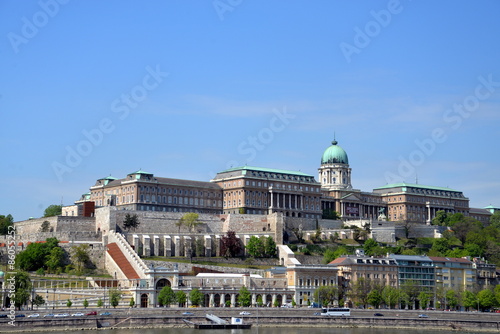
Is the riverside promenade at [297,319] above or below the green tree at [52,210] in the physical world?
below

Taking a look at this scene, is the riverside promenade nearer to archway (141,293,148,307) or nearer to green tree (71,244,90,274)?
archway (141,293,148,307)

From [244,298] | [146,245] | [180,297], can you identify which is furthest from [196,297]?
[146,245]

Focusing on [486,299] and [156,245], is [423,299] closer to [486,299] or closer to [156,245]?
[486,299]

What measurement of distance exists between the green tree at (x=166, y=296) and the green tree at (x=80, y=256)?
19.3m

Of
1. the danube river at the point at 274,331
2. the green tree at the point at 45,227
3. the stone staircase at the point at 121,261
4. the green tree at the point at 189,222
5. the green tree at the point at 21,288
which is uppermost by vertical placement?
the green tree at the point at 189,222

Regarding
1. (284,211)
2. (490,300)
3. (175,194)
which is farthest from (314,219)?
(490,300)

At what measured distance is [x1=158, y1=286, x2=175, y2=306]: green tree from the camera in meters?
116

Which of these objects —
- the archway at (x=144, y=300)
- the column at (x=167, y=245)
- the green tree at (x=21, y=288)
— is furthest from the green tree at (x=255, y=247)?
the green tree at (x=21, y=288)

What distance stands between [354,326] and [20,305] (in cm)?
3827

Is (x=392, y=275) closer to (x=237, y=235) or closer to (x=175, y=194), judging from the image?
(x=237, y=235)

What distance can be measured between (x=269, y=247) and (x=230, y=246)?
6496 millimetres

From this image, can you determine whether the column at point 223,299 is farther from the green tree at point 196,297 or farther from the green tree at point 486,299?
the green tree at point 486,299

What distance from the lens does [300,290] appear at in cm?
12988

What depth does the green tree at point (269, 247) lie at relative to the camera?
14962cm
